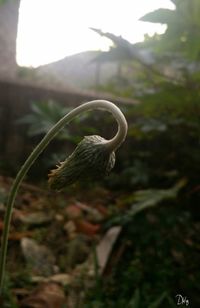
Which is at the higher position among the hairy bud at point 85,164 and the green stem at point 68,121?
the green stem at point 68,121

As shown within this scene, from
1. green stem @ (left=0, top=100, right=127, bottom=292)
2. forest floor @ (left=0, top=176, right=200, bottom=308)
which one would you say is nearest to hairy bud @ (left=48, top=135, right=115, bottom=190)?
green stem @ (left=0, top=100, right=127, bottom=292)

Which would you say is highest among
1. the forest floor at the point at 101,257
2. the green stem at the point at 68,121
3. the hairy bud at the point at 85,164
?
the green stem at the point at 68,121

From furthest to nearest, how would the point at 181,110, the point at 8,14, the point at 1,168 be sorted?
the point at 8,14 < the point at 1,168 < the point at 181,110

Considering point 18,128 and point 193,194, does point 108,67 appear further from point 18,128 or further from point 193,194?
point 193,194

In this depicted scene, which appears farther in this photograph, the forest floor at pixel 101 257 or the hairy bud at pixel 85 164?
the forest floor at pixel 101 257

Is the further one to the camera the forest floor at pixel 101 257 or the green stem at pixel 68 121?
the forest floor at pixel 101 257

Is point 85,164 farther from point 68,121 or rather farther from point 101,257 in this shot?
point 101,257

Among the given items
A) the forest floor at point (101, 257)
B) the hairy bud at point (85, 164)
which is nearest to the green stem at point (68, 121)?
the hairy bud at point (85, 164)

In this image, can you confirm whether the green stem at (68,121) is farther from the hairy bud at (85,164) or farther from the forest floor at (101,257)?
the forest floor at (101,257)

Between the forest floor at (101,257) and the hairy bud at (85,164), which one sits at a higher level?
the hairy bud at (85,164)

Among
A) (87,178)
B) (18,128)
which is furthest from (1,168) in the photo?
(87,178)
